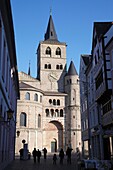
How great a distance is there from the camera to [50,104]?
6084 centimetres

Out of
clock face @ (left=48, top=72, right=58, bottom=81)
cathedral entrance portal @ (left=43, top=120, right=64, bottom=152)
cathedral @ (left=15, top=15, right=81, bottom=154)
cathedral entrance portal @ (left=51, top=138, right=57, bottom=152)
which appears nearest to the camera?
cathedral @ (left=15, top=15, right=81, bottom=154)

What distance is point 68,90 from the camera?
62812 mm

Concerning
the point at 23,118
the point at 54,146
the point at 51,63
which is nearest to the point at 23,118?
the point at 23,118

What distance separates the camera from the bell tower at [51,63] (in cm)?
6456

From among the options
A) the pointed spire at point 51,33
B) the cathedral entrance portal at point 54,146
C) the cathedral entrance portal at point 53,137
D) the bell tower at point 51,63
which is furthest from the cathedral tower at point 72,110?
the pointed spire at point 51,33

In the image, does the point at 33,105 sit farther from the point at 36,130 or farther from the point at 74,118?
the point at 74,118

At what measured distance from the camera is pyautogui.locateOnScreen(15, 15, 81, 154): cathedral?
5444 centimetres

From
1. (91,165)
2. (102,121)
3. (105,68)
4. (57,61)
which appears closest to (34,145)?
(57,61)

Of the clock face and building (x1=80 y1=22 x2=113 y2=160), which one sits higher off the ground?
the clock face

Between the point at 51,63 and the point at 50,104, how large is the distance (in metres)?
12.9

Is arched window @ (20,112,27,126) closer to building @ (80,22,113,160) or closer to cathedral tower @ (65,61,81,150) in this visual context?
cathedral tower @ (65,61,81,150)

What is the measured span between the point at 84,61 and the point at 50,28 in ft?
127

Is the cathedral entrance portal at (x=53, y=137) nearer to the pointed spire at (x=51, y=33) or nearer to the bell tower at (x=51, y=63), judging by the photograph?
the bell tower at (x=51, y=63)

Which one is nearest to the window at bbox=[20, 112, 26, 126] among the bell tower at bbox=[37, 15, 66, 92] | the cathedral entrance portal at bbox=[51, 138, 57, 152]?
the cathedral entrance portal at bbox=[51, 138, 57, 152]
